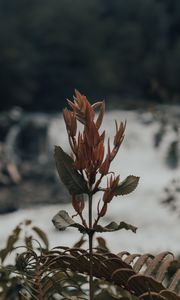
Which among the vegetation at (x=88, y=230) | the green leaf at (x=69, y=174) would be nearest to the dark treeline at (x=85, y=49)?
the vegetation at (x=88, y=230)

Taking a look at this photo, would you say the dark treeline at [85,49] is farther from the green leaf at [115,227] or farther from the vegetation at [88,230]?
the green leaf at [115,227]

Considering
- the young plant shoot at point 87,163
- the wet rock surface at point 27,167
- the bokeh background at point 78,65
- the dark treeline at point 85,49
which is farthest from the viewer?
the dark treeline at point 85,49

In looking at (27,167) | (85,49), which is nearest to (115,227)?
(27,167)

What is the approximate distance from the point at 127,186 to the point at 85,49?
13.3 metres

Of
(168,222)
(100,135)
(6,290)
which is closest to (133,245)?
(168,222)

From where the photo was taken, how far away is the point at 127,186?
3.08 ft

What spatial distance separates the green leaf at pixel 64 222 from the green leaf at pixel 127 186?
63mm

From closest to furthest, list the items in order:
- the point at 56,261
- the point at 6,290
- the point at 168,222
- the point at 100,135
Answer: the point at 100,135 → the point at 56,261 → the point at 6,290 → the point at 168,222

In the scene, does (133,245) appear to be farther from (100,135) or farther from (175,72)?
(175,72)

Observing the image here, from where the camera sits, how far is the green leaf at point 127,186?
0.93m

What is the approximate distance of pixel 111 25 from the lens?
570 inches

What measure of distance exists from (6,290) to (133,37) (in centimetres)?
1323

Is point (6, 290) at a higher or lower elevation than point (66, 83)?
lower

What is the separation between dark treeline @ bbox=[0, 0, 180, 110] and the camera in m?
13.6
